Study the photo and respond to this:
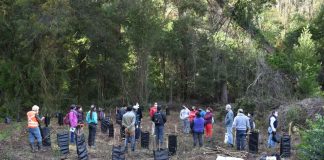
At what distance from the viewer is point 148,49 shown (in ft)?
105

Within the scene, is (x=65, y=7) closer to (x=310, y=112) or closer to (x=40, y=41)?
(x=40, y=41)

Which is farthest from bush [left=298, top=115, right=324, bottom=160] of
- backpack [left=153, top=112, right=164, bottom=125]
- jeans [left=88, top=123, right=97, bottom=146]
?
jeans [left=88, top=123, right=97, bottom=146]

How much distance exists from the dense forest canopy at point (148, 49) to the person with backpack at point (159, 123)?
917 cm

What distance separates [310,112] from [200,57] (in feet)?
51.7

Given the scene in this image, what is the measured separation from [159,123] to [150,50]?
54.6 ft

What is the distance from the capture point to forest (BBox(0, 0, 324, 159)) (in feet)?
89.6

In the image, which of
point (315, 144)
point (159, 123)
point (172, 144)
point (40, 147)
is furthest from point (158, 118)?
point (315, 144)

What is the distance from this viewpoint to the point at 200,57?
36.6 m

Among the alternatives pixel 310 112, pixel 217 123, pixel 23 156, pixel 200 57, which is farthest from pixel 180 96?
pixel 23 156

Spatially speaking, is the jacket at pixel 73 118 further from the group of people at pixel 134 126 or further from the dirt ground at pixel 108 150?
the dirt ground at pixel 108 150

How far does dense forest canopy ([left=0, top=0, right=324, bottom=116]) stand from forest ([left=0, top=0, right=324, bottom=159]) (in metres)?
0.07

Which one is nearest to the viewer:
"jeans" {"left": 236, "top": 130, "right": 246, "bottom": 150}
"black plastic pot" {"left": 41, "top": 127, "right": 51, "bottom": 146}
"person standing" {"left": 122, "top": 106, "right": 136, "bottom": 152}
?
"person standing" {"left": 122, "top": 106, "right": 136, "bottom": 152}

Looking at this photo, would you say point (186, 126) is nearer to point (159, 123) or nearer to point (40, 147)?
point (159, 123)

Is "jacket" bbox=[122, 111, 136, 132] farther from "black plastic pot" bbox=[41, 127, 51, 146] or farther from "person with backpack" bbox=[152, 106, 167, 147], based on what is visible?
"black plastic pot" bbox=[41, 127, 51, 146]
